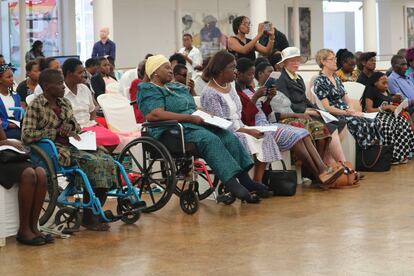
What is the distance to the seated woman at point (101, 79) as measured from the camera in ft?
38.0

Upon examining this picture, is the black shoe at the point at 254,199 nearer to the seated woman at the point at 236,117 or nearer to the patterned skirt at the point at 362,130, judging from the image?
the seated woman at the point at 236,117

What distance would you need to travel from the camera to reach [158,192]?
8.49 m

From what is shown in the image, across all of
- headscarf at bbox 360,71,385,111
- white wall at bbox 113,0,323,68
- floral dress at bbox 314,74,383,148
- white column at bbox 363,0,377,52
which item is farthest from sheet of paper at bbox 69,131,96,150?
white column at bbox 363,0,377,52

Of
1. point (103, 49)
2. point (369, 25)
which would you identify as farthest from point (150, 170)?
point (369, 25)

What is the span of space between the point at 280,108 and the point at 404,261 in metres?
4.09

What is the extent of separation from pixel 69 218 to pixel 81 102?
1822 millimetres

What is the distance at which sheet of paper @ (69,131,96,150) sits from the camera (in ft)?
21.9

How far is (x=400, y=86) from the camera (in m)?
11.6

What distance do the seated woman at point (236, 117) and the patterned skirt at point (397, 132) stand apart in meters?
2.31

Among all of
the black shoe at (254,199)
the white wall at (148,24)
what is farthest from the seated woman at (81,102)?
the white wall at (148,24)

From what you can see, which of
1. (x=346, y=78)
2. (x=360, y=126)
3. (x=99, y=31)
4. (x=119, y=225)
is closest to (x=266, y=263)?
(x=119, y=225)

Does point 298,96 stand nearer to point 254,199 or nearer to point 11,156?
point 254,199

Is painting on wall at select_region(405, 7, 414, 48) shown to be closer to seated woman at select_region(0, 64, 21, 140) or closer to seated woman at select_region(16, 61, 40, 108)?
seated woman at select_region(16, 61, 40, 108)

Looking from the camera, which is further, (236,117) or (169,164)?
(236,117)
